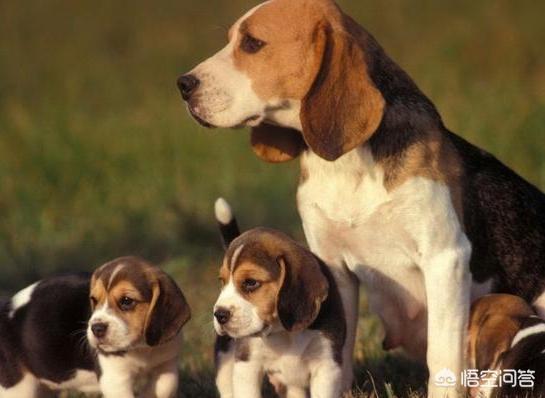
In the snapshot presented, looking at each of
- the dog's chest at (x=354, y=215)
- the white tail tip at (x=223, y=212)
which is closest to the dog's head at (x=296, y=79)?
the dog's chest at (x=354, y=215)

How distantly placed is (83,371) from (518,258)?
248cm

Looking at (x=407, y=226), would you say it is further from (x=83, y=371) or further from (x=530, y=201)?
(x=83, y=371)

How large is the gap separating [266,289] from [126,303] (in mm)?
812

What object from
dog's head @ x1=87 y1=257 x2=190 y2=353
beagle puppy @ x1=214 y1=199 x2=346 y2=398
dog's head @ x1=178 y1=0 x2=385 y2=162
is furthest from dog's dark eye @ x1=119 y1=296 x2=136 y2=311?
dog's head @ x1=178 y1=0 x2=385 y2=162

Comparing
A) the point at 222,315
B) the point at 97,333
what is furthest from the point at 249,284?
the point at 97,333

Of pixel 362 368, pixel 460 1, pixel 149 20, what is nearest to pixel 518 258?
pixel 362 368

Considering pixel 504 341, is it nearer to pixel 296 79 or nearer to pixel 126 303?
pixel 296 79

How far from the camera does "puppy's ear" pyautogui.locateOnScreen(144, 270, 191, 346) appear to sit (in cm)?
735

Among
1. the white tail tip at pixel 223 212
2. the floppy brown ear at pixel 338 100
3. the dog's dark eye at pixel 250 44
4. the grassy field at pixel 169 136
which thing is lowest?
the grassy field at pixel 169 136

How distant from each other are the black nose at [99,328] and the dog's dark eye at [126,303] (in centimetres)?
18

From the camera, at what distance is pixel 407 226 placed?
7160 millimetres

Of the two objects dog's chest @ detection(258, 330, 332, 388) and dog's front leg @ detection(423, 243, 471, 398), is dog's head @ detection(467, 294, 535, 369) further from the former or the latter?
dog's chest @ detection(258, 330, 332, 388)

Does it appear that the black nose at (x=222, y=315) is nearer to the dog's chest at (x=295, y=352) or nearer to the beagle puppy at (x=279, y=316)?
the beagle puppy at (x=279, y=316)

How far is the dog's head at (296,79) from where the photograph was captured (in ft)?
22.9
